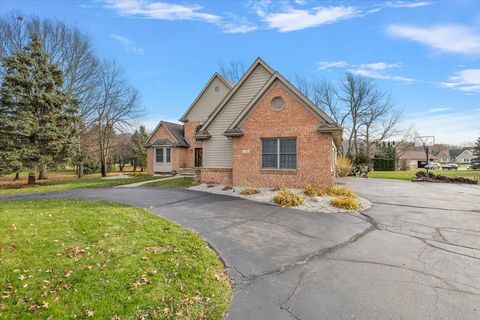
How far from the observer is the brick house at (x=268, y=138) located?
12820 mm

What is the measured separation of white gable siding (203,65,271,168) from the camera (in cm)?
1599

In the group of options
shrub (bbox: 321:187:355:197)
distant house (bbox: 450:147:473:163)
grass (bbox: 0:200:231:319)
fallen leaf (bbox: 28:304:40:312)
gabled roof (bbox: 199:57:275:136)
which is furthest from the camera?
distant house (bbox: 450:147:473:163)

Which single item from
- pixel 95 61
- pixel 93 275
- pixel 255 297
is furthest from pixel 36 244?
pixel 95 61

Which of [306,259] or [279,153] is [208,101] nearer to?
[279,153]

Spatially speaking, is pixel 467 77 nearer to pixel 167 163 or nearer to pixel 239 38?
pixel 239 38

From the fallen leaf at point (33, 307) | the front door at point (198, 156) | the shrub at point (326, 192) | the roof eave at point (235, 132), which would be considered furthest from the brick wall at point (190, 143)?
the fallen leaf at point (33, 307)

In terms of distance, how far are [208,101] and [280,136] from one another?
14190mm

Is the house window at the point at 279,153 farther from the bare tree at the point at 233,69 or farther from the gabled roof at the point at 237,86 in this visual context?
the bare tree at the point at 233,69

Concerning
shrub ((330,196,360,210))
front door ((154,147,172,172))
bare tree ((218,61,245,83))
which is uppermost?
bare tree ((218,61,245,83))

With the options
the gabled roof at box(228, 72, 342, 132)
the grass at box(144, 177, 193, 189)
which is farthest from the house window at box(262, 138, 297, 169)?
the grass at box(144, 177, 193, 189)

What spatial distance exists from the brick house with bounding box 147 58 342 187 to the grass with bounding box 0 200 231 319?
7.95 metres

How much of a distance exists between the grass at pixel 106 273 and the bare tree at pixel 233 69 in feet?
117

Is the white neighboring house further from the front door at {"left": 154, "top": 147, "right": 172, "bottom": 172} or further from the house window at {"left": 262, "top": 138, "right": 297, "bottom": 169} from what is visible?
the house window at {"left": 262, "top": 138, "right": 297, "bottom": 169}

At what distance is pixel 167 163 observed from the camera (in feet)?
89.0
